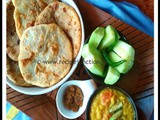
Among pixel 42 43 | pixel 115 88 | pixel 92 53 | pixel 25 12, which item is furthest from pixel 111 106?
pixel 25 12

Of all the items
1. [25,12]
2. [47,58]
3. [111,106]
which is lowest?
[111,106]

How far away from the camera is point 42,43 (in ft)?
3.10

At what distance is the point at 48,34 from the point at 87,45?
128 millimetres

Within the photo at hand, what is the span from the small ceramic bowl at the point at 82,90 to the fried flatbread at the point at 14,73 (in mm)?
110

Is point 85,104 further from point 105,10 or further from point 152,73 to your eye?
point 105,10

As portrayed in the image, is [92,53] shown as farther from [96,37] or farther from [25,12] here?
[25,12]

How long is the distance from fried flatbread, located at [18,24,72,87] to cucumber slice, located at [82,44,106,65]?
0.20 feet

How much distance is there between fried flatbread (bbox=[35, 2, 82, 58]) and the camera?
96cm

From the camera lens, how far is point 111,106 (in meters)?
0.92

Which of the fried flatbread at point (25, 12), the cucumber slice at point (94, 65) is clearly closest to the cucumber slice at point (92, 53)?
the cucumber slice at point (94, 65)

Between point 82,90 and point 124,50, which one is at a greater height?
point 124,50

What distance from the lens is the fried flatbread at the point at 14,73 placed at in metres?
0.96

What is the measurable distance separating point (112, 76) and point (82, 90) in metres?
0.11

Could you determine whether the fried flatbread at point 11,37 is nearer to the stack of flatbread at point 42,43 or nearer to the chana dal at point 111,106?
the stack of flatbread at point 42,43
